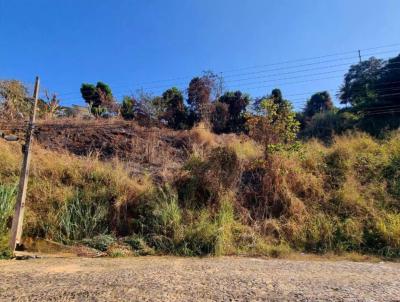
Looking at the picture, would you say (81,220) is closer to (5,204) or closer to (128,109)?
(5,204)

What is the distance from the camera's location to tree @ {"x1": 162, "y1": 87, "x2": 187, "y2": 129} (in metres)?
20.5

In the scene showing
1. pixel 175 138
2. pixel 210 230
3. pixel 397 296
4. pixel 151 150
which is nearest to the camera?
pixel 397 296

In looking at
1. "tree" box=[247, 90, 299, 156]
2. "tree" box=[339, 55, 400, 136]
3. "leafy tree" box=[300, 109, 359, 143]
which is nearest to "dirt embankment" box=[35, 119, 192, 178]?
"tree" box=[247, 90, 299, 156]

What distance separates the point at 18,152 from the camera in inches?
515

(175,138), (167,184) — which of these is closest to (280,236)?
(167,184)

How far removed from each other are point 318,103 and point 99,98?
18070 mm

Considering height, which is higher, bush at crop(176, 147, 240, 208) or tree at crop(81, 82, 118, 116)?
tree at crop(81, 82, 118, 116)

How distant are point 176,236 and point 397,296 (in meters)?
5.33

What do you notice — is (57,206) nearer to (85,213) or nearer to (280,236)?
(85,213)

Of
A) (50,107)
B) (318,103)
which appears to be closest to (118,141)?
(50,107)

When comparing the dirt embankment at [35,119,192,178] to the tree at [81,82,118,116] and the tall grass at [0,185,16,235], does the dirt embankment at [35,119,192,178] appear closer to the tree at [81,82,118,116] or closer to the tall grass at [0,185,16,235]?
the tree at [81,82,118,116]

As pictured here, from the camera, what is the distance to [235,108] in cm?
2123

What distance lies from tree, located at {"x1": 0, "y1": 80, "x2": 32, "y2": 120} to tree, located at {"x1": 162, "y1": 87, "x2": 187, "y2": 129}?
790 centimetres

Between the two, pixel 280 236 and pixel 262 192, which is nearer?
pixel 280 236
